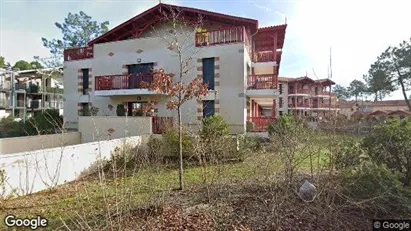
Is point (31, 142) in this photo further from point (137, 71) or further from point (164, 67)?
point (164, 67)

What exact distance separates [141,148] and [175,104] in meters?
5.40

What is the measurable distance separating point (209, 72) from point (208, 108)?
218 centimetres

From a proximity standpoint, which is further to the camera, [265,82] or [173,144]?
[265,82]

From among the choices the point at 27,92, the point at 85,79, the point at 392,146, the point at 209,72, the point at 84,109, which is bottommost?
the point at 392,146

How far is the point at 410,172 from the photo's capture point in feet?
18.4

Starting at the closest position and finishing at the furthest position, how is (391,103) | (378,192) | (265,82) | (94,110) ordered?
(378,192)
(265,82)
(94,110)
(391,103)

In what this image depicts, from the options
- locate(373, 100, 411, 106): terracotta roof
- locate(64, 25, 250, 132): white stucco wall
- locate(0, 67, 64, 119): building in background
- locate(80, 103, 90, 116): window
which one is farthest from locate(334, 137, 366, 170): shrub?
locate(373, 100, 411, 106): terracotta roof

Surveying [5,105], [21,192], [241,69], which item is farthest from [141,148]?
[5,105]

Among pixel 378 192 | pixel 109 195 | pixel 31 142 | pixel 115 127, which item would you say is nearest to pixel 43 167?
pixel 109 195

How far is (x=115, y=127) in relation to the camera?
13.9 m

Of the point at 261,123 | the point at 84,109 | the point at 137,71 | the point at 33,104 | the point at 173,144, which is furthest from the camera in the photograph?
the point at 33,104

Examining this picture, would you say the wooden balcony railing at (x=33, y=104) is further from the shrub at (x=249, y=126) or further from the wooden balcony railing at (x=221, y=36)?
the shrub at (x=249, y=126)

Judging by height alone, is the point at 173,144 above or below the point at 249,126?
below

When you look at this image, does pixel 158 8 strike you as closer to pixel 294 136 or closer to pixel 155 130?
pixel 155 130
